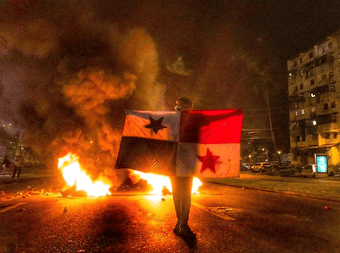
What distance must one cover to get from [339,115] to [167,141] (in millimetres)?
50607

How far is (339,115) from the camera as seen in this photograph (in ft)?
154

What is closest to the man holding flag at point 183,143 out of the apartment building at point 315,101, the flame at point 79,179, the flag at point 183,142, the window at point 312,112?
the flag at point 183,142

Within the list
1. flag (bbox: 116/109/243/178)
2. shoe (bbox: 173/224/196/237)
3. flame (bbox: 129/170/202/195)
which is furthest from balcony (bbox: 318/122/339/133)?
shoe (bbox: 173/224/196/237)

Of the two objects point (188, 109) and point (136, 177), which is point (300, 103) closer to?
point (136, 177)

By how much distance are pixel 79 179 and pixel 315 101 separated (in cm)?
5404

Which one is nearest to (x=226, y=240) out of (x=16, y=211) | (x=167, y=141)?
(x=167, y=141)

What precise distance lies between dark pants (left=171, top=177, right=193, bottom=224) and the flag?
7.2 inches

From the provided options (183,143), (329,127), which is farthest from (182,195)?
(329,127)

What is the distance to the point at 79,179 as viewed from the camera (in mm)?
9508

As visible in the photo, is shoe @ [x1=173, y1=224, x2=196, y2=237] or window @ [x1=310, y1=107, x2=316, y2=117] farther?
window @ [x1=310, y1=107, x2=316, y2=117]

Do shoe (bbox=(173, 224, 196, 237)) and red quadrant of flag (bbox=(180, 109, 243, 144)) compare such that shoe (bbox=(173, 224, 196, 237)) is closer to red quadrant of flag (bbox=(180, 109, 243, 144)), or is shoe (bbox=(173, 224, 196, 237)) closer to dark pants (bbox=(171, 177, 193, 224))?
dark pants (bbox=(171, 177, 193, 224))

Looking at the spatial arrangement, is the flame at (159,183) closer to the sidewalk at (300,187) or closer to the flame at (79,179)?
the flame at (79,179)

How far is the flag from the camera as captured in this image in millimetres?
4477

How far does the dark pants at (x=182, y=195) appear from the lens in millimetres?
4184
